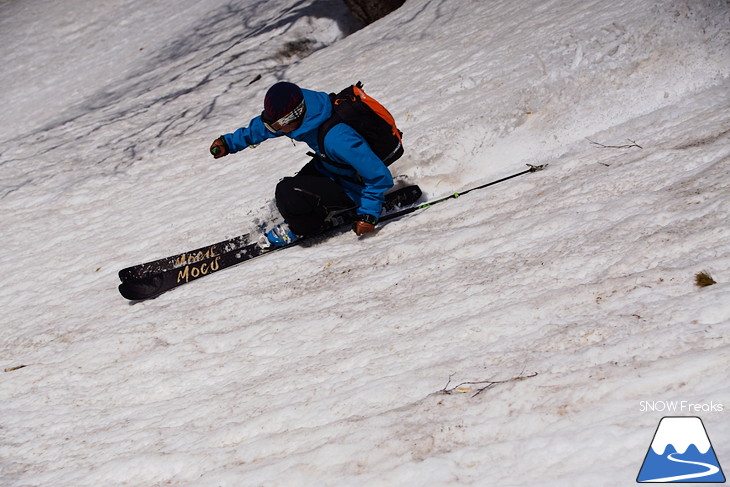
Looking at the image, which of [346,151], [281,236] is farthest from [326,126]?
[281,236]

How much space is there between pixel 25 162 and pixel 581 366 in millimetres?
9683

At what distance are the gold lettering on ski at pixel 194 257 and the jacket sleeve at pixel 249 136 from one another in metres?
0.98

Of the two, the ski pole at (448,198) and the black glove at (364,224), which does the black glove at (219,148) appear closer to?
the black glove at (364,224)

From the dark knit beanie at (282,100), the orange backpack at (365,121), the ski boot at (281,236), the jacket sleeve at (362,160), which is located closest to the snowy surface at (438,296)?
the ski boot at (281,236)

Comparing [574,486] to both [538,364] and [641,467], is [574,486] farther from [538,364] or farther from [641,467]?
[538,364]

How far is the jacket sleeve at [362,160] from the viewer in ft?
15.6

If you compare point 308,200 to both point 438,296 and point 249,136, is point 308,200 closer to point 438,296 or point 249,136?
point 249,136

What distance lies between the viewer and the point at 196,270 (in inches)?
215

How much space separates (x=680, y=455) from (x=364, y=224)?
3.06 metres

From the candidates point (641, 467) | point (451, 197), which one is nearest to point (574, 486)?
point (641, 467)

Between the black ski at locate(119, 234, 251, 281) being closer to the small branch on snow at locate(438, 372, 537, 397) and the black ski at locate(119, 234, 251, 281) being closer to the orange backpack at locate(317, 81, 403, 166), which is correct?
the orange backpack at locate(317, 81, 403, 166)

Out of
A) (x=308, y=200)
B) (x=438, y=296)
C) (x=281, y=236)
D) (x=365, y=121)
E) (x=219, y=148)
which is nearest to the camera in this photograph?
(x=438, y=296)

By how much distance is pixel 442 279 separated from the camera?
4156mm

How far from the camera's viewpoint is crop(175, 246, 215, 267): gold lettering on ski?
5617 mm
